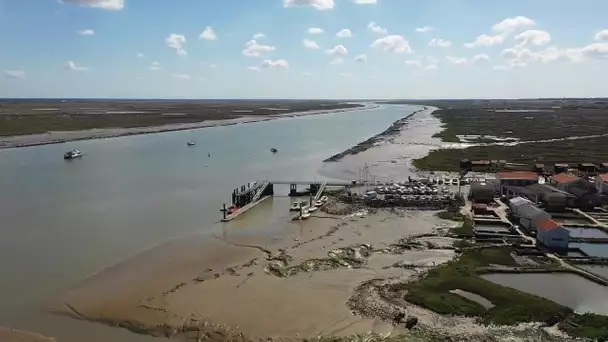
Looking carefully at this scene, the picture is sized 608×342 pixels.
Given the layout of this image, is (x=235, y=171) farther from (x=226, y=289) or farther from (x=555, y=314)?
(x=555, y=314)

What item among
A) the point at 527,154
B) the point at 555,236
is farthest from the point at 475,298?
the point at 527,154

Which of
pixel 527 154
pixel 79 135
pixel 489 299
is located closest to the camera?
pixel 489 299

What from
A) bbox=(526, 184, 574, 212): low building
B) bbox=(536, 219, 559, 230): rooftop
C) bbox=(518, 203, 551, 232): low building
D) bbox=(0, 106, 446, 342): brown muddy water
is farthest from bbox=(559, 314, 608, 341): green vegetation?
bbox=(526, 184, 574, 212): low building

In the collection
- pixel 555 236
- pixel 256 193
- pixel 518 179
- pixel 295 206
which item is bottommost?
pixel 295 206

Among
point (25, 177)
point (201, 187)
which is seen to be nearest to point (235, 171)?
point (201, 187)

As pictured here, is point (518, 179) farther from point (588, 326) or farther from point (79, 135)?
point (79, 135)

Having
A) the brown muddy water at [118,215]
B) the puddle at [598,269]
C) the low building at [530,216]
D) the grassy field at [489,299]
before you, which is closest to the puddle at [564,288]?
the grassy field at [489,299]
